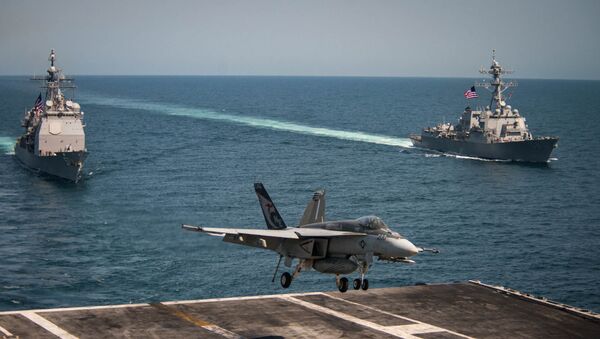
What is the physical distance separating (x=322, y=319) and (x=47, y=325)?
22.9 m

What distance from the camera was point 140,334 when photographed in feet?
200

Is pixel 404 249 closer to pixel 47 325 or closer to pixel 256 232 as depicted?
pixel 256 232

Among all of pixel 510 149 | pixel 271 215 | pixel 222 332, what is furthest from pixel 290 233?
pixel 510 149

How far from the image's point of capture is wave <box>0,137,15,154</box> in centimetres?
17700

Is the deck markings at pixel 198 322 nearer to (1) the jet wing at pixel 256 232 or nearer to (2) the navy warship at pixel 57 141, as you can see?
(1) the jet wing at pixel 256 232

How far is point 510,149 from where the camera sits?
6471 inches

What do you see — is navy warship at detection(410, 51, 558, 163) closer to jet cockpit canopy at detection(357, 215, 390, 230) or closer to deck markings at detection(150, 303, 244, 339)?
deck markings at detection(150, 303, 244, 339)

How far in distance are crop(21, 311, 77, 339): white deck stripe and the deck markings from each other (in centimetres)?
979

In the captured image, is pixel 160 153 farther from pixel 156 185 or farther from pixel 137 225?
pixel 137 225

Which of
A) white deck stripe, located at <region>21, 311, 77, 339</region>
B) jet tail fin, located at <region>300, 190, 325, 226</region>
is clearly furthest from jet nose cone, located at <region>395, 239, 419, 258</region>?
white deck stripe, located at <region>21, 311, 77, 339</region>

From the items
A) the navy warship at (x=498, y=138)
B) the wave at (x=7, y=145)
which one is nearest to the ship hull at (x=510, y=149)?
the navy warship at (x=498, y=138)

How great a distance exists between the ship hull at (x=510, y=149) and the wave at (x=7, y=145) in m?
100

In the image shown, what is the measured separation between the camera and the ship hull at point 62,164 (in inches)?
5374

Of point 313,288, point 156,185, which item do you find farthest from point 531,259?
point 156,185
